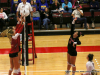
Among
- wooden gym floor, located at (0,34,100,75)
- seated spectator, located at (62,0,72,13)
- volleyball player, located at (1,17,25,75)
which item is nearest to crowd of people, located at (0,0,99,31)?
seated spectator, located at (62,0,72,13)

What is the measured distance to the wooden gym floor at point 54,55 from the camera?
598 cm

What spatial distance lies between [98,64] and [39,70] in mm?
2176

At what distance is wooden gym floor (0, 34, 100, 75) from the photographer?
5.98m

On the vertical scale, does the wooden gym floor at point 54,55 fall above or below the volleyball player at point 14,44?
below

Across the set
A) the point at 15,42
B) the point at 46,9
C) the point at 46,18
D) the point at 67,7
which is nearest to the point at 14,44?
the point at 15,42

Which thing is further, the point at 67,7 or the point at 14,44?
the point at 67,7

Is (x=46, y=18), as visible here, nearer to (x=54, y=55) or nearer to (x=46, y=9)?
(x=46, y=9)

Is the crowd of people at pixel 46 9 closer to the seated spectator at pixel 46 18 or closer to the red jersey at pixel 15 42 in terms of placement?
the seated spectator at pixel 46 18

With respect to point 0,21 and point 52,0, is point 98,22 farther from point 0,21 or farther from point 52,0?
point 0,21

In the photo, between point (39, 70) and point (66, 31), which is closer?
point (39, 70)

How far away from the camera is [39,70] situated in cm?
592

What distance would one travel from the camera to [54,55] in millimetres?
7449

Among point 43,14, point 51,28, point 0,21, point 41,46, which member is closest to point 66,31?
point 51,28

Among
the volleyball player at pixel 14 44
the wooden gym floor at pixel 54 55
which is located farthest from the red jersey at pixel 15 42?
the wooden gym floor at pixel 54 55
